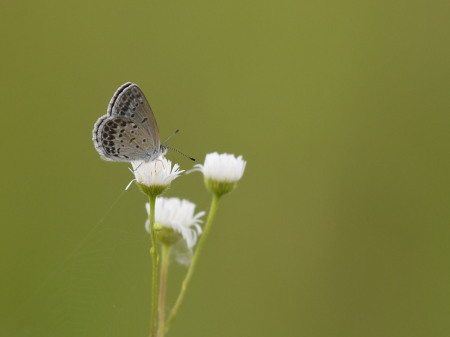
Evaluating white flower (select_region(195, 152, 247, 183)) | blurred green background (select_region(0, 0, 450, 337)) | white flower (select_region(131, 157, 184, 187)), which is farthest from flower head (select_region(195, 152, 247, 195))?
blurred green background (select_region(0, 0, 450, 337))

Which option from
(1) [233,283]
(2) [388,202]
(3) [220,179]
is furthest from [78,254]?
(2) [388,202]

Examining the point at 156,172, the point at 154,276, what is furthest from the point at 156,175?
the point at 154,276

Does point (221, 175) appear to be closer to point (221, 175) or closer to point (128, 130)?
point (221, 175)

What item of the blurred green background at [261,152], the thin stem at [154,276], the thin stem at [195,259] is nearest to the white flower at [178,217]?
the thin stem at [195,259]

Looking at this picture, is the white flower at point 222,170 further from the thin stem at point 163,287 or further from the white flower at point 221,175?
the thin stem at point 163,287

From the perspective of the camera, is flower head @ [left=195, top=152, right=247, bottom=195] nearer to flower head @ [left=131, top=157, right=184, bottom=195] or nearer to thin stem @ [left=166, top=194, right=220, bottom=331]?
thin stem @ [left=166, top=194, right=220, bottom=331]
